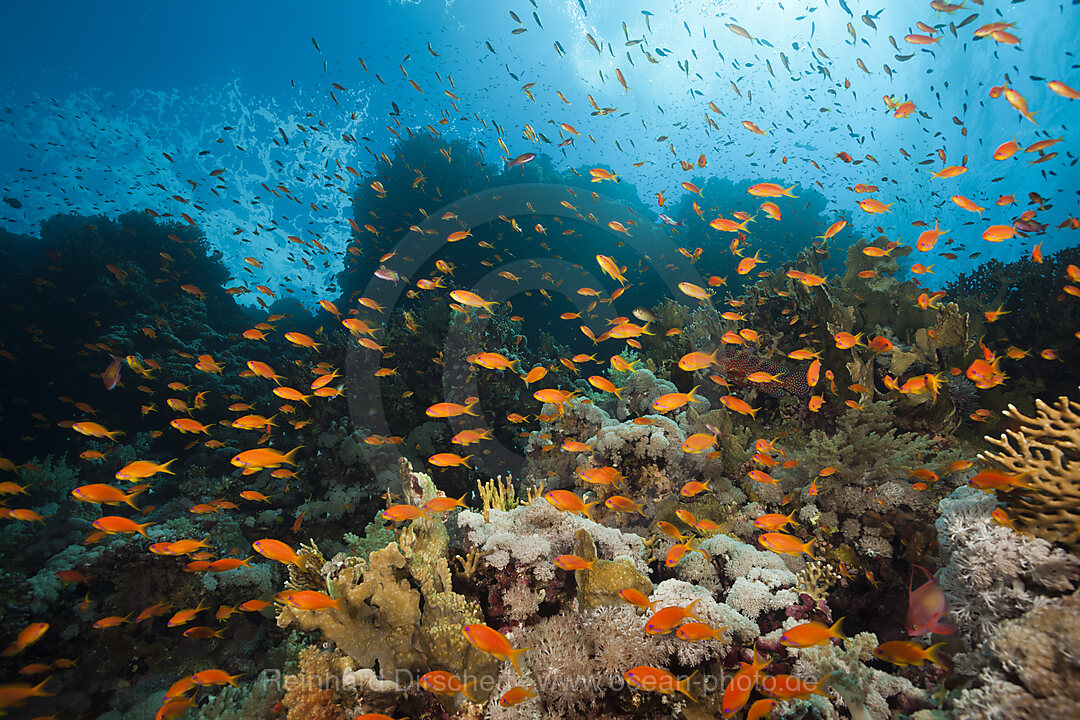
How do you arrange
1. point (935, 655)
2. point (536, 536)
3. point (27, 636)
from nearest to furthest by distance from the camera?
1. point (935, 655)
2. point (536, 536)
3. point (27, 636)

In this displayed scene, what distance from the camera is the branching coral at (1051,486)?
2068mm

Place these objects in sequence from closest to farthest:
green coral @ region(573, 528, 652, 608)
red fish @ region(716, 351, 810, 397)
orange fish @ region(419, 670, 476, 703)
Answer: orange fish @ region(419, 670, 476, 703), green coral @ region(573, 528, 652, 608), red fish @ region(716, 351, 810, 397)

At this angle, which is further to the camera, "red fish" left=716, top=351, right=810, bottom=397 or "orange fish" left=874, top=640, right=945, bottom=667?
"red fish" left=716, top=351, right=810, bottom=397

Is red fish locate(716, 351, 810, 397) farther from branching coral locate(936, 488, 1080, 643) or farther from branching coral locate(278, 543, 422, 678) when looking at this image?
branching coral locate(278, 543, 422, 678)

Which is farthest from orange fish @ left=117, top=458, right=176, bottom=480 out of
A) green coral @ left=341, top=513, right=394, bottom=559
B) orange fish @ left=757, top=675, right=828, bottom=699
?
orange fish @ left=757, top=675, right=828, bottom=699

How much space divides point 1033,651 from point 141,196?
240ft

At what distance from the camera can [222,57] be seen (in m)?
32.9

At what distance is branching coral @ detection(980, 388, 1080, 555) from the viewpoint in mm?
2068

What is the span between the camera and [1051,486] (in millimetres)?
2123

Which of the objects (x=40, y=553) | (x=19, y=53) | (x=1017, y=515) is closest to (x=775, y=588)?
(x=1017, y=515)

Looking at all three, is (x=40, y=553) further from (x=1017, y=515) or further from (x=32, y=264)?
(x=32, y=264)

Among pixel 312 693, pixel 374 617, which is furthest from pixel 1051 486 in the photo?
pixel 312 693

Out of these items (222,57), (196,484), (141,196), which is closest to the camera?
(196,484)

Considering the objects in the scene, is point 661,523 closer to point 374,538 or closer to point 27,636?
point 374,538
